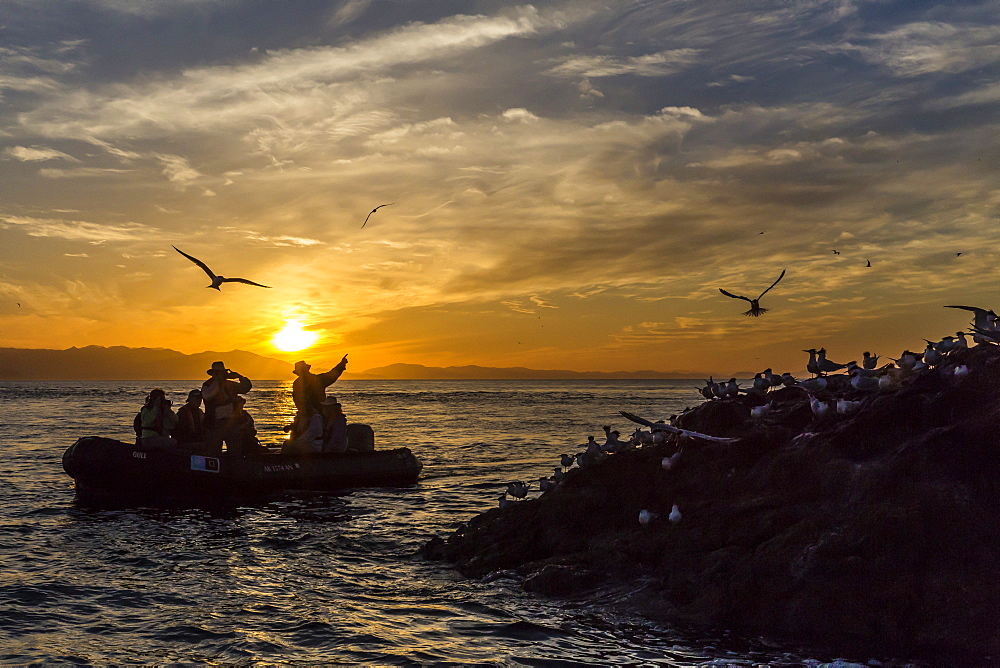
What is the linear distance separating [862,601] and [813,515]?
48.8 inches

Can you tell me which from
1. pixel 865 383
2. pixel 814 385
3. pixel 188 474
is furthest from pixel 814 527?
pixel 188 474

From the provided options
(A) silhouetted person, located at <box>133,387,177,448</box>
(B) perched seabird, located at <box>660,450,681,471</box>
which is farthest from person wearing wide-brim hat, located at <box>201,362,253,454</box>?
(B) perched seabird, located at <box>660,450,681,471</box>

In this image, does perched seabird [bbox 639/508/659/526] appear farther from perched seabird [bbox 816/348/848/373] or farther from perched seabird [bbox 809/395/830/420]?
perched seabird [bbox 816/348/848/373]

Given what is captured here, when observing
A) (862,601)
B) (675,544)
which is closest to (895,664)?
(862,601)

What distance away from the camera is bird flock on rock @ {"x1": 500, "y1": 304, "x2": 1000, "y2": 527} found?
9.76 meters

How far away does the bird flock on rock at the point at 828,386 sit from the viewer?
9.76 m

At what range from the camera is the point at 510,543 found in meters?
11.1

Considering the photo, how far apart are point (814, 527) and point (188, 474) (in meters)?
14.6

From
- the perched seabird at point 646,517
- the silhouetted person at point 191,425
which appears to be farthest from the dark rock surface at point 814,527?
the silhouetted person at point 191,425

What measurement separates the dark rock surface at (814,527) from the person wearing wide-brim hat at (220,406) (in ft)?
29.9

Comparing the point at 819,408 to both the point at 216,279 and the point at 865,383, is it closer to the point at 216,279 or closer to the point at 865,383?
the point at 865,383

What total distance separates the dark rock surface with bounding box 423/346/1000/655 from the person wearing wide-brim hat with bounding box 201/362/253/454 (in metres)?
9.12

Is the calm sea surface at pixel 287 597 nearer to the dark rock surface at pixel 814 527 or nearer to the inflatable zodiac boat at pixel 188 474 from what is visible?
the dark rock surface at pixel 814 527

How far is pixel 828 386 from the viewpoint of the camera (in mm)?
11367
